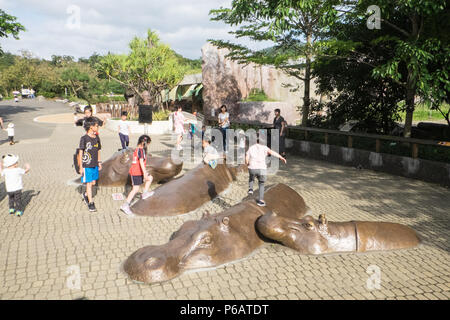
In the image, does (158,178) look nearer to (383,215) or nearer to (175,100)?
(383,215)

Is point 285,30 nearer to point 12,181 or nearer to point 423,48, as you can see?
point 423,48

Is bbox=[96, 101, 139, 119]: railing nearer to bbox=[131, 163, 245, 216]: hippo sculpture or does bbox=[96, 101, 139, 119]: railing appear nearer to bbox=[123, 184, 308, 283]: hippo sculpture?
bbox=[131, 163, 245, 216]: hippo sculpture

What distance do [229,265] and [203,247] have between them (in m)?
0.45

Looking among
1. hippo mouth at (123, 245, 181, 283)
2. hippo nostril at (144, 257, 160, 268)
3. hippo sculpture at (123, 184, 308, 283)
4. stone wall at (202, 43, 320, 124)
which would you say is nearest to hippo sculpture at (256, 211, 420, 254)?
hippo sculpture at (123, 184, 308, 283)

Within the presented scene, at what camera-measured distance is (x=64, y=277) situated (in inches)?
169

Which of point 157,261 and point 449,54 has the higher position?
point 449,54

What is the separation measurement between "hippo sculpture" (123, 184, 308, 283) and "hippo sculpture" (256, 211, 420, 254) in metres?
0.27

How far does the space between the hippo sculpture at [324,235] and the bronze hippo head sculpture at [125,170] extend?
4.28 metres

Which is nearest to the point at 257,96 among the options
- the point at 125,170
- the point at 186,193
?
the point at 125,170

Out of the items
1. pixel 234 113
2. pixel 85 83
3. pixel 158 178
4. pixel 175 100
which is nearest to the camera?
pixel 158 178

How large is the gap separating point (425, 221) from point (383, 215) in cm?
71
